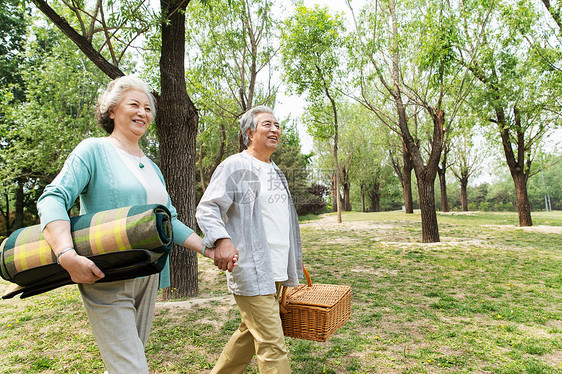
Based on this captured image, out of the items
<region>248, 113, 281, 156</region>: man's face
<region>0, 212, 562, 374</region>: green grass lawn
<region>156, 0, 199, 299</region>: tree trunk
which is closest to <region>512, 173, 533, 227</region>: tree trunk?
<region>0, 212, 562, 374</region>: green grass lawn

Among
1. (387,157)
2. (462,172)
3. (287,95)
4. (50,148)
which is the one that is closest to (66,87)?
(50,148)

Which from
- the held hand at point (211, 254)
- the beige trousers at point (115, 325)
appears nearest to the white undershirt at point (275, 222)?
the held hand at point (211, 254)

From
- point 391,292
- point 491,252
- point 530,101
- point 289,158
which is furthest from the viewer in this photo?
point 289,158

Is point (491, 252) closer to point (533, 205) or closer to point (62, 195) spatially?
point (62, 195)

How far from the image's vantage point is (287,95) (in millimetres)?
15336

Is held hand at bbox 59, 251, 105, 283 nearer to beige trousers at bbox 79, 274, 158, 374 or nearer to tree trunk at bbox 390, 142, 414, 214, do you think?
beige trousers at bbox 79, 274, 158, 374

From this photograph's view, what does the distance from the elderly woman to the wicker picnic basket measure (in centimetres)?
88

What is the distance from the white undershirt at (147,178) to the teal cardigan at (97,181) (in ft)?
0.09

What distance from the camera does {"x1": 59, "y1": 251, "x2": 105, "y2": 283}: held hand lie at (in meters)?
1.37

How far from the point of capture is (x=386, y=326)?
4066mm

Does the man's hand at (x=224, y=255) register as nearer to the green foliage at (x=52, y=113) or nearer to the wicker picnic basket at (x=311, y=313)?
the wicker picnic basket at (x=311, y=313)

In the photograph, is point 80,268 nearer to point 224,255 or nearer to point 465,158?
point 224,255

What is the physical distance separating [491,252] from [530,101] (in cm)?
695

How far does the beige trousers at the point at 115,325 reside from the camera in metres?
1.55
